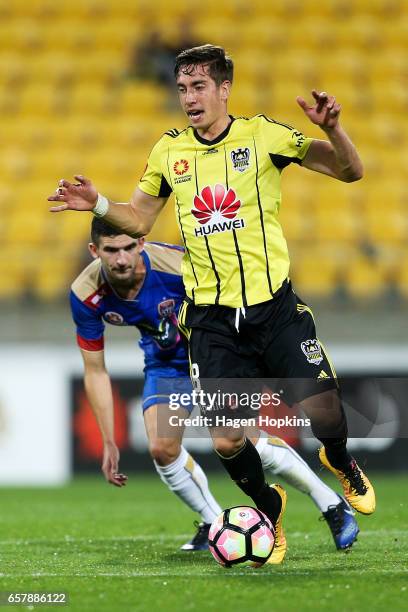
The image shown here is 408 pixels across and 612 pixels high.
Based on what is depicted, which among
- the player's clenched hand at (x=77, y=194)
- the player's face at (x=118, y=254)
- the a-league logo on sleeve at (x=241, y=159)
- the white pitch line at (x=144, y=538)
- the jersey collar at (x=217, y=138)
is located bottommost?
the white pitch line at (x=144, y=538)

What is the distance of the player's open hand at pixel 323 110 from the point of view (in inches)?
203

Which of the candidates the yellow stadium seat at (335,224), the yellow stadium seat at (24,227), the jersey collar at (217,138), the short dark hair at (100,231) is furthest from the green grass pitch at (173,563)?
the yellow stadium seat at (24,227)

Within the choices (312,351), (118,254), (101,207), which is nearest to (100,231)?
(118,254)

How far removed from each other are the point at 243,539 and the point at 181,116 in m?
13.2

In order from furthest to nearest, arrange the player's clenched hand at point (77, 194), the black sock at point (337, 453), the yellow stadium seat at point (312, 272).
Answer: the yellow stadium seat at point (312, 272)
the black sock at point (337, 453)
the player's clenched hand at point (77, 194)

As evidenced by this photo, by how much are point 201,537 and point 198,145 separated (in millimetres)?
2540

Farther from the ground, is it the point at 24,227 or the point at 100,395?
the point at 100,395

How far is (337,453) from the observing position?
6.08 meters

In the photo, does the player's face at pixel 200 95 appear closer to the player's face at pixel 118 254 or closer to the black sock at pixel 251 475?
the player's face at pixel 118 254

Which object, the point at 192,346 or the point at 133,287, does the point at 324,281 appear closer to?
the point at 133,287

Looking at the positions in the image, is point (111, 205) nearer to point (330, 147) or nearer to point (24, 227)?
point (330, 147)

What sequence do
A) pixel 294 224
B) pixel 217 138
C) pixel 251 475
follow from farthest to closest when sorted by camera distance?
pixel 294 224 → pixel 251 475 → pixel 217 138

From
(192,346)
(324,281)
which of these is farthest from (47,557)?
(324,281)

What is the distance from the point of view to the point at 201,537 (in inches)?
275
